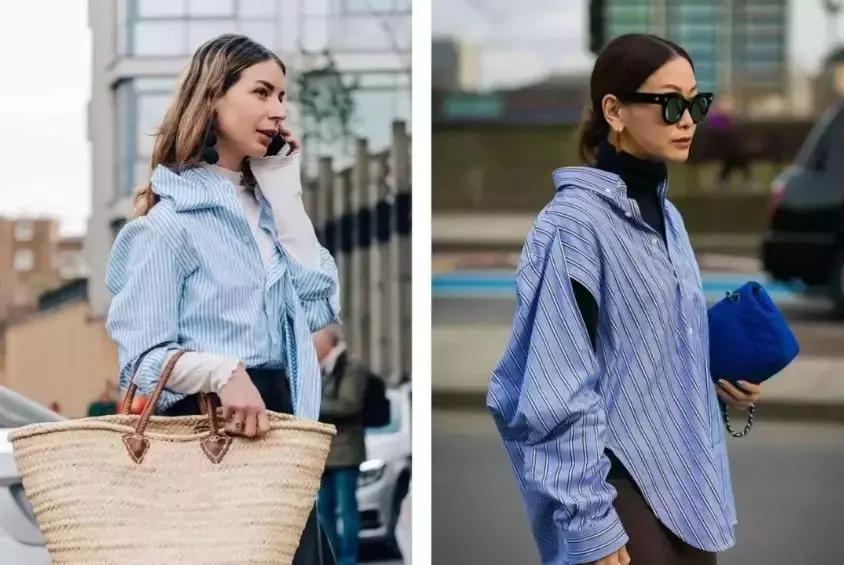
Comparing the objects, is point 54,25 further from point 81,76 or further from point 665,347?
point 665,347

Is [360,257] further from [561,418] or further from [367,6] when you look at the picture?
[561,418]

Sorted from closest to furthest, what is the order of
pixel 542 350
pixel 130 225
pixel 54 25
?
pixel 542 350, pixel 130 225, pixel 54 25

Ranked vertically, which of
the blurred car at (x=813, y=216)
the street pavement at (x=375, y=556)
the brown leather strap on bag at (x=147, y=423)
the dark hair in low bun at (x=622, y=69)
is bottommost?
the street pavement at (x=375, y=556)

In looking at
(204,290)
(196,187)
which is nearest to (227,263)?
(204,290)

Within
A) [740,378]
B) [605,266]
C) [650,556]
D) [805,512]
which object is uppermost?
[605,266]

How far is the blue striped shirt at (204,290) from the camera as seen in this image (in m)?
2.69

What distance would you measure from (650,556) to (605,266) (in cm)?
52

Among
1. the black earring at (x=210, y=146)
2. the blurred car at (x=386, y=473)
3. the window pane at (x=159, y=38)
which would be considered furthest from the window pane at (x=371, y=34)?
the blurred car at (x=386, y=473)

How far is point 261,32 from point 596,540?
5.73ft

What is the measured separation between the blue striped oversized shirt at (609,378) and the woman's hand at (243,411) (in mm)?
432

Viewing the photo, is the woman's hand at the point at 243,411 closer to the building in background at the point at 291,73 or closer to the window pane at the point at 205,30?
the building in background at the point at 291,73

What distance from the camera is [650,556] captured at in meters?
2.50

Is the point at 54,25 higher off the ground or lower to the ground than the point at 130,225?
higher

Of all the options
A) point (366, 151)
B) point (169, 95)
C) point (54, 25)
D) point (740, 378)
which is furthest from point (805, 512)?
point (54, 25)
